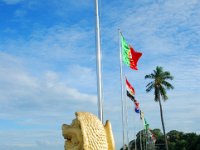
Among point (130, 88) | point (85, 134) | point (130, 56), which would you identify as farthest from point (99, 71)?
point (130, 88)

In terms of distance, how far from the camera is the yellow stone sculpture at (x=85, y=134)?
24.2ft

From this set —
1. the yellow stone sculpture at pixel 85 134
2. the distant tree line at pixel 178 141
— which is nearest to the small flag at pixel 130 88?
the yellow stone sculpture at pixel 85 134

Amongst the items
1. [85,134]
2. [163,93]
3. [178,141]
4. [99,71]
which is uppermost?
[163,93]

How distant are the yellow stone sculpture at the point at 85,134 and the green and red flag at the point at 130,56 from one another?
14274 millimetres

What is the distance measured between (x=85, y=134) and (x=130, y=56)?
15.2m

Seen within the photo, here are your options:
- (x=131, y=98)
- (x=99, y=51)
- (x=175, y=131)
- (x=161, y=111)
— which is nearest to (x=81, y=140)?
(x=99, y=51)

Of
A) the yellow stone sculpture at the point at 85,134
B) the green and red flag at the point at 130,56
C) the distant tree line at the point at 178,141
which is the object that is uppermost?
the distant tree line at the point at 178,141

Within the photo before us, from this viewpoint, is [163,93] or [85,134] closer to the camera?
[85,134]

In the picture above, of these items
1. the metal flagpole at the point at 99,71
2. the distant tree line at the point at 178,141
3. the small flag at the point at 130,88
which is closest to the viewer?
Result: the metal flagpole at the point at 99,71

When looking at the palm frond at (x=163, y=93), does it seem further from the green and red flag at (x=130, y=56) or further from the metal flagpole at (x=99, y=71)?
the metal flagpole at (x=99, y=71)

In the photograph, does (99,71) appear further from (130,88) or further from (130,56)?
(130,88)

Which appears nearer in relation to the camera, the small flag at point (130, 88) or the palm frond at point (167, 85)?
the small flag at point (130, 88)

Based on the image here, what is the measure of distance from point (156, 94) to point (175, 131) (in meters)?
25.6

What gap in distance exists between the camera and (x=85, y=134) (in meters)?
7.36
